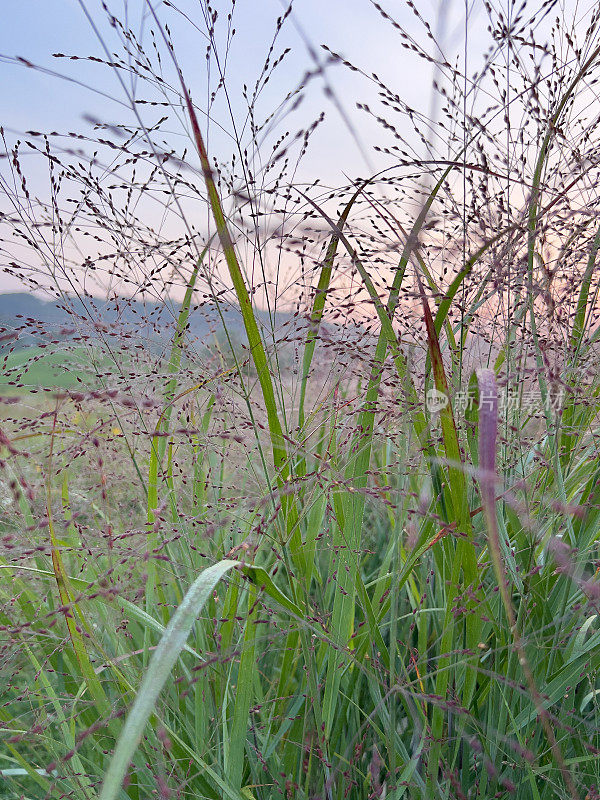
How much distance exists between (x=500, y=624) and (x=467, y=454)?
1.15ft

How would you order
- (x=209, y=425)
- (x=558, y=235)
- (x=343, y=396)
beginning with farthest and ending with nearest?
(x=209, y=425) < (x=343, y=396) < (x=558, y=235)

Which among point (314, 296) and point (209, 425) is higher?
point (314, 296)

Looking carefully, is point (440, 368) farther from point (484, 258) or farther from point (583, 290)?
point (583, 290)

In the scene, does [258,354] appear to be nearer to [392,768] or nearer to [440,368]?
[440,368]

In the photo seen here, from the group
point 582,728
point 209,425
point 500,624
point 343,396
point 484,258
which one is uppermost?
point 484,258

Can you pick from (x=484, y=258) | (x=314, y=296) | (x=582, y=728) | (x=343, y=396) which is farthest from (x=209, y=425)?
(x=582, y=728)

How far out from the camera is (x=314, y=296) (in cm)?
138

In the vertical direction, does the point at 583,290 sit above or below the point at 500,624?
above

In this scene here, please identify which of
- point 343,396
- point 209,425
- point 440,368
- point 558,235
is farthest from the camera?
point 209,425

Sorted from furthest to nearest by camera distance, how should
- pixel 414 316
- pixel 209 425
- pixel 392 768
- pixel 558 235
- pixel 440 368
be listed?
pixel 209 425 < pixel 558 235 < pixel 414 316 < pixel 392 768 < pixel 440 368

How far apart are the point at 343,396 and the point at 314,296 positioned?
338 mm

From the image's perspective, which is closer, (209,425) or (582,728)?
(582,728)

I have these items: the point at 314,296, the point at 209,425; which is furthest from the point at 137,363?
the point at 314,296

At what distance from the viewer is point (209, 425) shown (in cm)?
187
